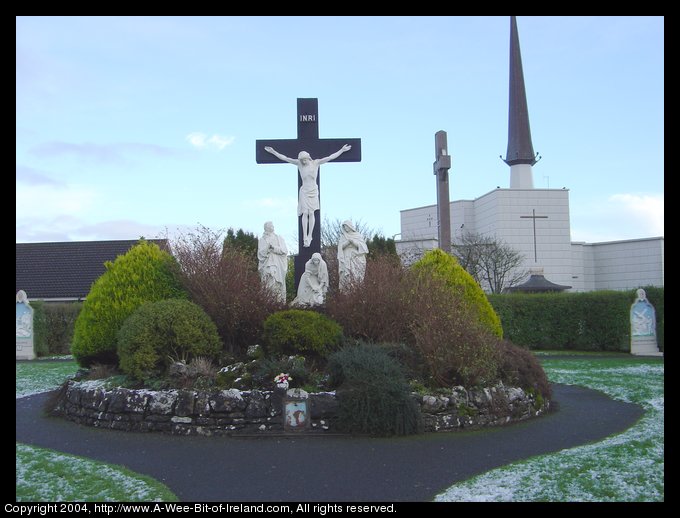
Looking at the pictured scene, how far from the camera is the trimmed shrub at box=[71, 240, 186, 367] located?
9914 millimetres

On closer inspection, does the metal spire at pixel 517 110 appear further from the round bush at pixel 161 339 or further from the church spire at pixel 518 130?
the round bush at pixel 161 339

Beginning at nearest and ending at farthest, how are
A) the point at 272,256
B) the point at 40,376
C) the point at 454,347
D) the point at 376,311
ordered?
the point at 454,347
the point at 376,311
the point at 272,256
the point at 40,376

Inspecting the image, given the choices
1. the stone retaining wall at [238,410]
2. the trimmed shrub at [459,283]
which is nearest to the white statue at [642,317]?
the trimmed shrub at [459,283]

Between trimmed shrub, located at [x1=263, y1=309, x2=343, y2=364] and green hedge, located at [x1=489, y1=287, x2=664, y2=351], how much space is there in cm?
1317

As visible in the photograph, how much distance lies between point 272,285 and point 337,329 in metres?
2.58

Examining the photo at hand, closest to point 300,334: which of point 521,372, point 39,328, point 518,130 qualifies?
point 521,372

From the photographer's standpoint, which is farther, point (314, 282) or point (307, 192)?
point (307, 192)

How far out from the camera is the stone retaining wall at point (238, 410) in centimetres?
754

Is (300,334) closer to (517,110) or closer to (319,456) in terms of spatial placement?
(319,456)

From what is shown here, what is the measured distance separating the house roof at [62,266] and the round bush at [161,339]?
59.2 feet

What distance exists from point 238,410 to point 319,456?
1569mm

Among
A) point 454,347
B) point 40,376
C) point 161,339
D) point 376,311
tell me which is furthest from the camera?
point 40,376

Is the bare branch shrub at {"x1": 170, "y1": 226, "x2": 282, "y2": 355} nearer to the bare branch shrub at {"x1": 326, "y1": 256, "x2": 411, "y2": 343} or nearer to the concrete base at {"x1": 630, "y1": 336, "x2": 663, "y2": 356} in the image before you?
the bare branch shrub at {"x1": 326, "y1": 256, "x2": 411, "y2": 343}

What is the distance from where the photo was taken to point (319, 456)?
642 cm
